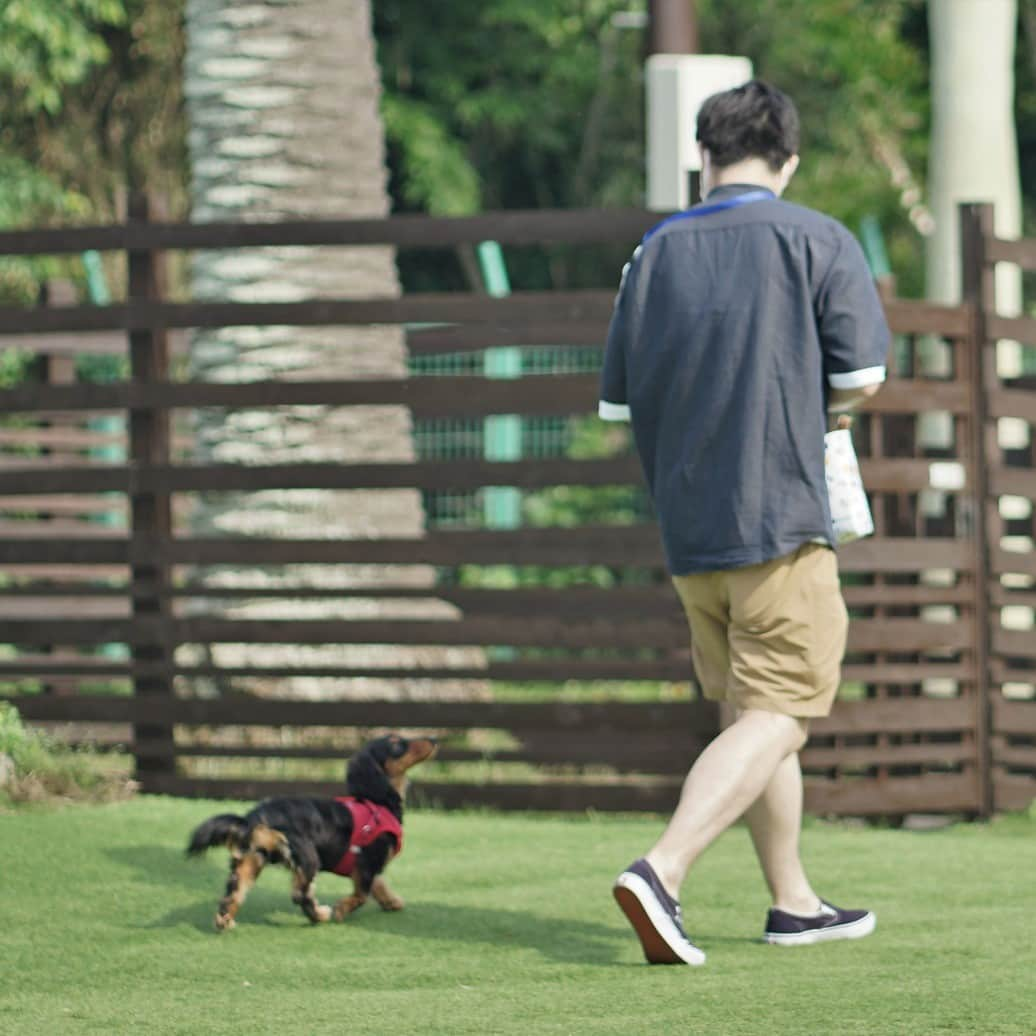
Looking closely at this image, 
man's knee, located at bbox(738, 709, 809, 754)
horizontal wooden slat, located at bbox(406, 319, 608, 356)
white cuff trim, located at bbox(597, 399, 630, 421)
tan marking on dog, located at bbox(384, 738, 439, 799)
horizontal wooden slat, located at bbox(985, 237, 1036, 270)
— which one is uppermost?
horizontal wooden slat, located at bbox(985, 237, 1036, 270)

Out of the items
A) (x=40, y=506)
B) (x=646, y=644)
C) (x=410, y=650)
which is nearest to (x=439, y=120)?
(x=40, y=506)

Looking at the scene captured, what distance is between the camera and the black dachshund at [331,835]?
18.2 feet

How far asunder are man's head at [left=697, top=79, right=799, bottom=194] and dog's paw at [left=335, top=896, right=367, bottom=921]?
2157 mm

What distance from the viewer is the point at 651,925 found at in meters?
4.97

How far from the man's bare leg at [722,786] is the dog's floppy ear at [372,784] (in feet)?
3.47

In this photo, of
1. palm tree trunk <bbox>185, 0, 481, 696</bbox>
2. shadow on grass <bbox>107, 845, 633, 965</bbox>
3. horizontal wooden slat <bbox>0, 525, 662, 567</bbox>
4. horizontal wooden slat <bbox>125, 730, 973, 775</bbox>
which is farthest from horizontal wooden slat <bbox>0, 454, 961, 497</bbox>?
shadow on grass <bbox>107, 845, 633, 965</bbox>

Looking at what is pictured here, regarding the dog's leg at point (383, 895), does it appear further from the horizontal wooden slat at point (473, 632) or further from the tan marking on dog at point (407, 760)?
the horizontal wooden slat at point (473, 632)

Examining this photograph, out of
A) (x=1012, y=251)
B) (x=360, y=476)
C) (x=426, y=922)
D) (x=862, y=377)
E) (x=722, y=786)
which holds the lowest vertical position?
(x=426, y=922)

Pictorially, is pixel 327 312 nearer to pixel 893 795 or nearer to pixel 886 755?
pixel 886 755

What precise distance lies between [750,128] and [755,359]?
1.91 ft

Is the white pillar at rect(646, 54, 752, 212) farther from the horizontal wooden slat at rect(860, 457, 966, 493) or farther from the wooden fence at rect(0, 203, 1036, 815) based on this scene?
the horizontal wooden slat at rect(860, 457, 966, 493)

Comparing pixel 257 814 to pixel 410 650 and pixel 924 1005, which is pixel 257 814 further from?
pixel 410 650

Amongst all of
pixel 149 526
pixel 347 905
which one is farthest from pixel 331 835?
pixel 149 526

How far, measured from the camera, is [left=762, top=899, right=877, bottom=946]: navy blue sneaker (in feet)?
17.6
